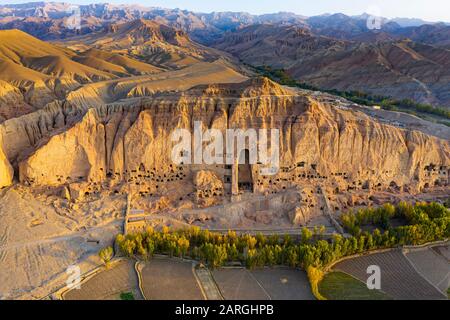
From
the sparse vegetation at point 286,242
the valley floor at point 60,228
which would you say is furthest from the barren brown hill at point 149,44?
the sparse vegetation at point 286,242

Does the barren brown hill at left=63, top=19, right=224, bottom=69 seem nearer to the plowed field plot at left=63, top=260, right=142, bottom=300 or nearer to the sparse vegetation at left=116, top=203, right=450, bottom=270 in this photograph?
the sparse vegetation at left=116, top=203, right=450, bottom=270

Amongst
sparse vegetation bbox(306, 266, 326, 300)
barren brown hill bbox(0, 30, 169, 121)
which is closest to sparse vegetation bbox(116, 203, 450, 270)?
sparse vegetation bbox(306, 266, 326, 300)

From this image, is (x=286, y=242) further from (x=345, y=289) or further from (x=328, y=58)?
(x=328, y=58)

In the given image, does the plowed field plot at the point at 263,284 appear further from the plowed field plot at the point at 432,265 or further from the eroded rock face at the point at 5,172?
the eroded rock face at the point at 5,172

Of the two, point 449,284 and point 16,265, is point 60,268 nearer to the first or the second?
point 16,265

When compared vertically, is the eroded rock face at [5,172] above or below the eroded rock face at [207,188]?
above

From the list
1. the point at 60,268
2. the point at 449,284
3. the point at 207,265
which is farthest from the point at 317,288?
the point at 60,268

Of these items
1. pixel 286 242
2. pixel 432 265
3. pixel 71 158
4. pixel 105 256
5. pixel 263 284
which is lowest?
pixel 432 265

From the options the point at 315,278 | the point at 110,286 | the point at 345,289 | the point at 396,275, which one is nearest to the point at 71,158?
the point at 110,286
